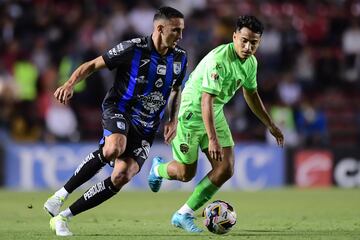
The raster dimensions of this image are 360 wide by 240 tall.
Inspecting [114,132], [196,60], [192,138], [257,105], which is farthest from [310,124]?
[114,132]

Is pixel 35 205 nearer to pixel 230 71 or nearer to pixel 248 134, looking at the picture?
pixel 230 71

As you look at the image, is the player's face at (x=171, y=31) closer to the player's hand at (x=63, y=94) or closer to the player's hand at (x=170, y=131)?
the player's hand at (x=170, y=131)

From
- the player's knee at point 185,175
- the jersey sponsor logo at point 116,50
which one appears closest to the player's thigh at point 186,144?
the player's knee at point 185,175

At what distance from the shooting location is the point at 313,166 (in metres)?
17.0

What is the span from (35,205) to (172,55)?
449 cm

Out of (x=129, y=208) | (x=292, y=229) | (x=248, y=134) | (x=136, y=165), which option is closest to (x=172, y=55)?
(x=136, y=165)

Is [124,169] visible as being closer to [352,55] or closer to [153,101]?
[153,101]

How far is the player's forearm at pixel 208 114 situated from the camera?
25.9 feet

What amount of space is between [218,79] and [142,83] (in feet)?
2.45

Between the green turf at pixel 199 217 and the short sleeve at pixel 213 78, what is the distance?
1.31 metres

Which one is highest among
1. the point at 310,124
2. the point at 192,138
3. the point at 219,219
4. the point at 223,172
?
the point at 192,138

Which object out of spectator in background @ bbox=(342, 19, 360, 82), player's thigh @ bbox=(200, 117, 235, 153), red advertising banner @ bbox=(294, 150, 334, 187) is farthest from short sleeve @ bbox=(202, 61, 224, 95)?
spectator in background @ bbox=(342, 19, 360, 82)

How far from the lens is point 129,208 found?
39.3 feet

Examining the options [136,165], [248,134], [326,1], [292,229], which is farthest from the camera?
[326,1]
